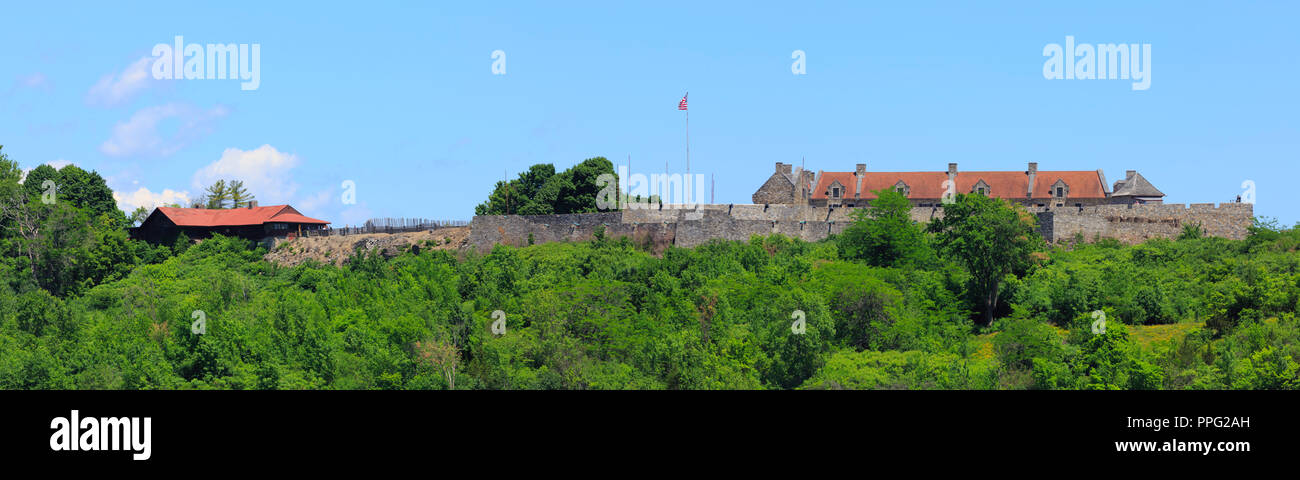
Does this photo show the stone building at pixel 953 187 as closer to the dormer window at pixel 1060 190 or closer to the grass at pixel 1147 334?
the dormer window at pixel 1060 190

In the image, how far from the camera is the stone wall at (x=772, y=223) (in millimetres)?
61594

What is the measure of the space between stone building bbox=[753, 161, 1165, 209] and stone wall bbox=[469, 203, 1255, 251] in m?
6.10

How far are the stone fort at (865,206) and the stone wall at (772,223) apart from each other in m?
0.05

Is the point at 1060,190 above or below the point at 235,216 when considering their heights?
above

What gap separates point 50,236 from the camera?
7194 centimetres

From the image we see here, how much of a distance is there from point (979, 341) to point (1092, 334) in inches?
285

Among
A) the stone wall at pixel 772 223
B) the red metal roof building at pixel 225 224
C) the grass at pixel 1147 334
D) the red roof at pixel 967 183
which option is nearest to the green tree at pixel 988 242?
the grass at pixel 1147 334

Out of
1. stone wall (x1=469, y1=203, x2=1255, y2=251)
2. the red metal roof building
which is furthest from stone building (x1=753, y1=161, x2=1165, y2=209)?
the red metal roof building

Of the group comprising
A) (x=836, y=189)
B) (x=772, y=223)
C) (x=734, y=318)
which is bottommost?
(x=734, y=318)

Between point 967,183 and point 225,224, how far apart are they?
44779 millimetres

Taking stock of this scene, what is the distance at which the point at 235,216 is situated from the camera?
7781cm

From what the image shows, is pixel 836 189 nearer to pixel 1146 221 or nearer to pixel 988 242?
pixel 1146 221

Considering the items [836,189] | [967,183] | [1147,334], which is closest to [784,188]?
[836,189]
